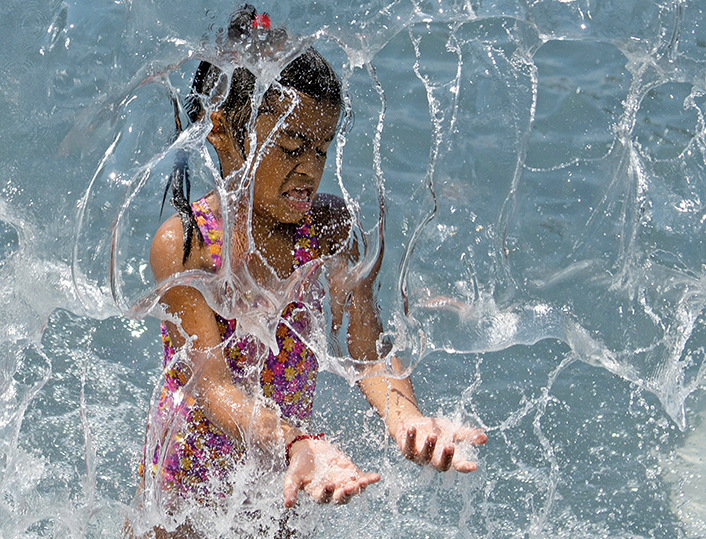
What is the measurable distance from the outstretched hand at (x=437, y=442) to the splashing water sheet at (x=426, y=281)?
125 millimetres

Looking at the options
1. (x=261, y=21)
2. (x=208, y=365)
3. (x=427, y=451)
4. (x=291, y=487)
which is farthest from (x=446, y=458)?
(x=261, y=21)

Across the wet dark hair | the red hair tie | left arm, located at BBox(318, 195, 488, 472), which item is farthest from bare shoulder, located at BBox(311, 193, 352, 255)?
the red hair tie

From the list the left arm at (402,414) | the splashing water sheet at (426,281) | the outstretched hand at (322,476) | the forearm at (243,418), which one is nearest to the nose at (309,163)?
the splashing water sheet at (426,281)

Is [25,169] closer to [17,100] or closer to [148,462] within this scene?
[17,100]

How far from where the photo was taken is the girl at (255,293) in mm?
2184

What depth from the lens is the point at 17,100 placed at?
2.75 metres

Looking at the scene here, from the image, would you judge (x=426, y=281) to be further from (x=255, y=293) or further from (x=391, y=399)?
(x=255, y=293)

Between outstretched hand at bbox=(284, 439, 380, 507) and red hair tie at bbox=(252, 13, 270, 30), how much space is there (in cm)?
125

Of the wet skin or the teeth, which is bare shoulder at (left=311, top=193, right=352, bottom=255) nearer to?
the wet skin

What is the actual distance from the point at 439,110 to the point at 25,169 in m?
1.54

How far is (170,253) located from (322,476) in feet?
2.72

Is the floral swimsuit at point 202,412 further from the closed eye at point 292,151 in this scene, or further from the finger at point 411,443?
the finger at point 411,443

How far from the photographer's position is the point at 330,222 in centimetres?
269

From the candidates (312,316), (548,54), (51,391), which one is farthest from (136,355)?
(548,54)
